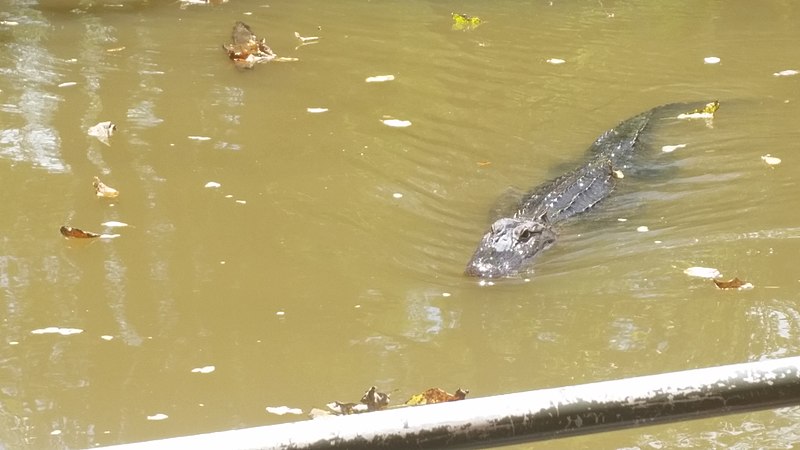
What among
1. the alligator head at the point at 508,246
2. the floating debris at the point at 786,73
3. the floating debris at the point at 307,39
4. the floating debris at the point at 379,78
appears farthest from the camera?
the floating debris at the point at 307,39

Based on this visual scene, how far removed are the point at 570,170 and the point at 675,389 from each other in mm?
6662

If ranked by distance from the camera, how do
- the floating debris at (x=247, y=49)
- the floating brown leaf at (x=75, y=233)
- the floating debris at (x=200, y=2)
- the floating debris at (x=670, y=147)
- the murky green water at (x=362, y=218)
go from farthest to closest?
the floating debris at (x=200, y=2), the floating debris at (x=247, y=49), the floating debris at (x=670, y=147), the floating brown leaf at (x=75, y=233), the murky green water at (x=362, y=218)

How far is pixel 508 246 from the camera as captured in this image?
6.15 metres

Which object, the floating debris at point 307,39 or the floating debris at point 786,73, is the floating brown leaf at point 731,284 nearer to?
the floating debris at point 786,73

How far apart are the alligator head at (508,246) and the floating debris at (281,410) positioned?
1.87 meters

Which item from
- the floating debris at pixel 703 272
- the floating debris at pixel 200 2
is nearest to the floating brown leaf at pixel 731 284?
the floating debris at pixel 703 272

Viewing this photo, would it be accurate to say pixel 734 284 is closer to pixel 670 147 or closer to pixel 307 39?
pixel 670 147

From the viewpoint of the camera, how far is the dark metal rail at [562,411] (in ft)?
4.47

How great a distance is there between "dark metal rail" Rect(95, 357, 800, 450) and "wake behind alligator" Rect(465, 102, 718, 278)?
4.43m

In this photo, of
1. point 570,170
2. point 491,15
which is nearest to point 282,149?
point 570,170

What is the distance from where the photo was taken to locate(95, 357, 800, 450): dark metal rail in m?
1.36

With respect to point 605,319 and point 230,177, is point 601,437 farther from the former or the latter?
point 230,177

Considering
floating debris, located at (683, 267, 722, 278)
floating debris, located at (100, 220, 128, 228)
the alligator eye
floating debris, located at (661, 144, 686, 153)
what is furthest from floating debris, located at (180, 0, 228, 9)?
floating debris, located at (683, 267, 722, 278)

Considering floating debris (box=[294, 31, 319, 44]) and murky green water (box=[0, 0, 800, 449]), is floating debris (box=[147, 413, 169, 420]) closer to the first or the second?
murky green water (box=[0, 0, 800, 449])
